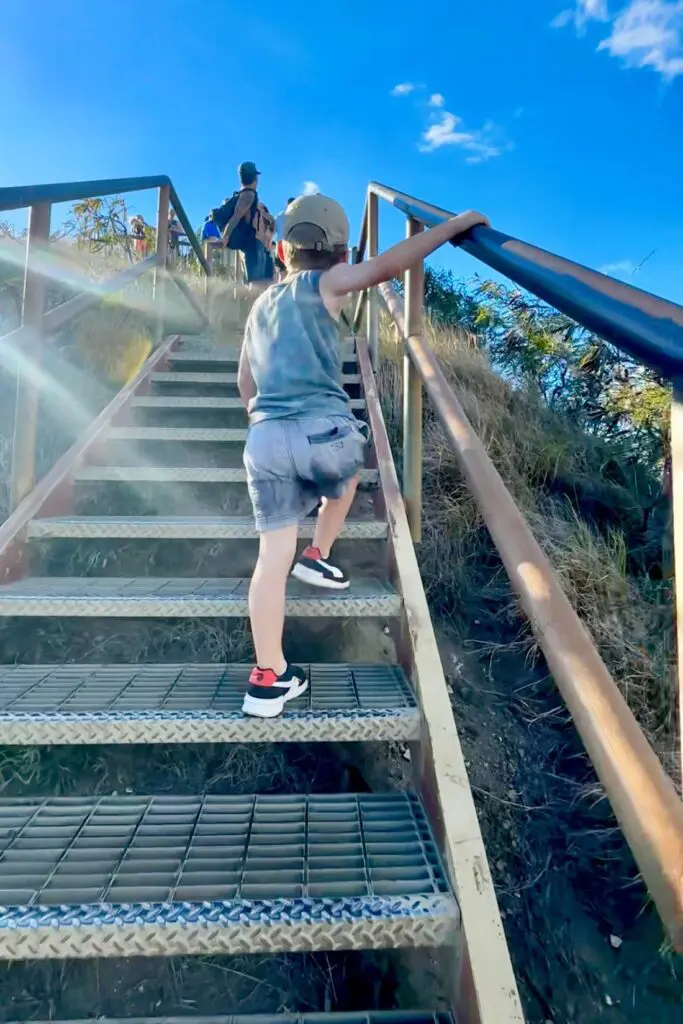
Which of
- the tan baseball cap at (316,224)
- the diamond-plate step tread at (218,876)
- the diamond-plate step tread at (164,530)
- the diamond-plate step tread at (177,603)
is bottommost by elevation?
the diamond-plate step tread at (218,876)

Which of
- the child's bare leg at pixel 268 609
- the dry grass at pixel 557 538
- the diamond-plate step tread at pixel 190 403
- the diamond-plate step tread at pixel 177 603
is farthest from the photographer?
the diamond-plate step tread at pixel 190 403

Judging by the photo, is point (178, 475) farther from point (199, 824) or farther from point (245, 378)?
point (199, 824)

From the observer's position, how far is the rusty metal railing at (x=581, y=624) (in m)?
0.73

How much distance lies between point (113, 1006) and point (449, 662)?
1.31m

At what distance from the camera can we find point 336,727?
1.49 m

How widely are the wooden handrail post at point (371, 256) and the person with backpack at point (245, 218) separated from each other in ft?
6.10

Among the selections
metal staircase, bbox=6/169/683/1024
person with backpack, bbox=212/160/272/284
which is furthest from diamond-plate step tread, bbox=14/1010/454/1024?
person with backpack, bbox=212/160/272/284

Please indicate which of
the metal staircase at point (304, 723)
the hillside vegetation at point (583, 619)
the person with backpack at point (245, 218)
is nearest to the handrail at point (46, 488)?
the metal staircase at point (304, 723)

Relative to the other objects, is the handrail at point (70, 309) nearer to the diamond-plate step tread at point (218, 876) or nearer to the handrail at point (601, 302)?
the diamond-plate step tread at point (218, 876)

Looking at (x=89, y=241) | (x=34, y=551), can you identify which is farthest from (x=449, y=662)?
(x=89, y=241)

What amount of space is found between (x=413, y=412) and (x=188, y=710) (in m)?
1.35

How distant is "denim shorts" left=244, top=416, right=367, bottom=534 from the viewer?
5.51 ft

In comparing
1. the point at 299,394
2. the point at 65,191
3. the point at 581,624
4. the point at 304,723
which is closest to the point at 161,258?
the point at 65,191

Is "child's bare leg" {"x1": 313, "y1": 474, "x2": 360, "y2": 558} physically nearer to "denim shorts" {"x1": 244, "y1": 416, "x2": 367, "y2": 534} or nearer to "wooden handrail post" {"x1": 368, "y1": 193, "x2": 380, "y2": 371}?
"denim shorts" {"x1": 244, "y1": 416, "x2": 367, "y2": 534}
